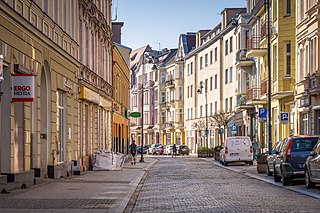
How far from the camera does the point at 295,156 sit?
2116 cm

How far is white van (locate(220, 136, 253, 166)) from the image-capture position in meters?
41.0

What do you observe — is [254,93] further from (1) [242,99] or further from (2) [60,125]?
(2) [60,125]

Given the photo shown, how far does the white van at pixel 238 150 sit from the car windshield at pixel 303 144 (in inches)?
761

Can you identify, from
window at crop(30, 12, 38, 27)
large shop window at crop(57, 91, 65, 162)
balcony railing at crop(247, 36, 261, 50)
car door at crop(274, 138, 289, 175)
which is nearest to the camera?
window at crop(30, 12, 38, 27)

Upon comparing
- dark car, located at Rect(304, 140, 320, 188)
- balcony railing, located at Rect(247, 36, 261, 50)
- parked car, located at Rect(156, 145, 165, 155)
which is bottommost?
parked car, located at Rect(156, 145, 165, 155)

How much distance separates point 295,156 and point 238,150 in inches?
790

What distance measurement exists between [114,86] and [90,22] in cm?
1503

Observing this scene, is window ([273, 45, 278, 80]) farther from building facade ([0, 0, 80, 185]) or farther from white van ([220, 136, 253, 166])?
building facade ([0, 0, 80, 185])

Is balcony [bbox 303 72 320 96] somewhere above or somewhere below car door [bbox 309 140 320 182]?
above

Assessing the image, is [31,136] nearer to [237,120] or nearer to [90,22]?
[90,22]

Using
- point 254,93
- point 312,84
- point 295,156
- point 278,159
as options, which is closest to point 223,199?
point 295,156

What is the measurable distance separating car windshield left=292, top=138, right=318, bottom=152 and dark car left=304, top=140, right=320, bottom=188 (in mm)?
1389

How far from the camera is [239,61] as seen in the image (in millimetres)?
55000

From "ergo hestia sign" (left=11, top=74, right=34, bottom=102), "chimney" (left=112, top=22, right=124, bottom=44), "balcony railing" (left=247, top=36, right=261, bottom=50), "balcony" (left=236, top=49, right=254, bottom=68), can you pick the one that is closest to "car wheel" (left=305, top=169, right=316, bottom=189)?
"ergo hestia sign" (left=11, top=74, right=34, bottom=102)
